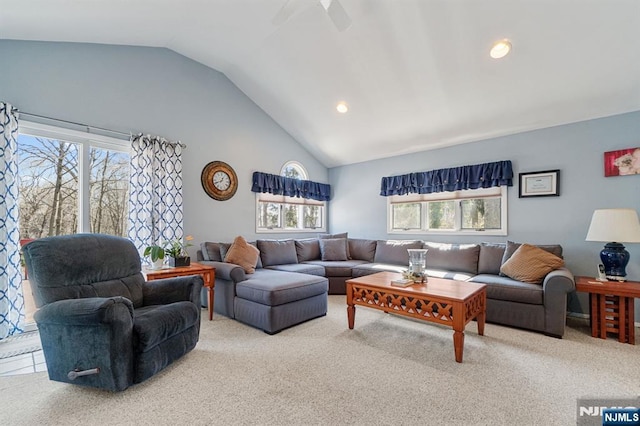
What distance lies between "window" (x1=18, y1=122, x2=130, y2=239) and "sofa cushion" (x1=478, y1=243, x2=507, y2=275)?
15.5 feet

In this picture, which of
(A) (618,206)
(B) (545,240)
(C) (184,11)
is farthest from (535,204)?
(C) (184,11)

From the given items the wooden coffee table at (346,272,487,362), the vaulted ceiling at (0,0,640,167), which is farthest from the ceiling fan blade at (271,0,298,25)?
the wooden coffee table at (346,272,487,362)

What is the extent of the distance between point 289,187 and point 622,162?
4568 millimetres

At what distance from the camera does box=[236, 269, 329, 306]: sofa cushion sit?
9.46ft

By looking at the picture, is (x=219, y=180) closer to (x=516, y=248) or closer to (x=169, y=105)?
(x=169, y=105)

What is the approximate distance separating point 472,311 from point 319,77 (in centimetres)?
343

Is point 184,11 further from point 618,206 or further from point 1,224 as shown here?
point 618,206

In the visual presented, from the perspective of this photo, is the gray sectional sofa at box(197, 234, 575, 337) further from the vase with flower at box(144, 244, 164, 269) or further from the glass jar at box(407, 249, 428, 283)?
the glass jar at box(407, 249, 428, 283)

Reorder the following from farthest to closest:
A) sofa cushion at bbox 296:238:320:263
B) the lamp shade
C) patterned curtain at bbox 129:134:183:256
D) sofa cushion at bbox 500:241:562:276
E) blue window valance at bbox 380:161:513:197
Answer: sofa cushion at bbox 296:238:320:263, blue window valance at bbox 380:161:513:197, patterned curtain at bbox 129:134:183:256, sofa cushion at bbox 500:241:562:276, the lamp shade

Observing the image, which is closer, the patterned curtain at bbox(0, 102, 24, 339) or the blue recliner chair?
the blue recliner chair

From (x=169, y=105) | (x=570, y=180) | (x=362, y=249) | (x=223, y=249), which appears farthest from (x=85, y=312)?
(x=570, y=180)

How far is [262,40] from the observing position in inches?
138

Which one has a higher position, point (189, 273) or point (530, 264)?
point (530, 264)

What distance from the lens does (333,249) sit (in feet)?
16.6
